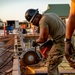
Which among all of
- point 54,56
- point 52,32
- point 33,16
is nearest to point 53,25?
point 52,32

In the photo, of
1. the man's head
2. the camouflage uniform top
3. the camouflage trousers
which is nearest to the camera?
the camouflage uniform top

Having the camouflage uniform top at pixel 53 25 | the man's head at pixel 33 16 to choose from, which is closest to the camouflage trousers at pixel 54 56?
the camouflage uniform top at pixel 53 25

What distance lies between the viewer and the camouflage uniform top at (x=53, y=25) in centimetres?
582

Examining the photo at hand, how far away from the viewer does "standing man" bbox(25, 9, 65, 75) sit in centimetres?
585

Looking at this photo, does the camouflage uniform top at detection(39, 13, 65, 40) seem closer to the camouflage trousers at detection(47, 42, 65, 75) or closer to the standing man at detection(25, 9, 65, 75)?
the standing man at detection(25, 9, 65, 75)

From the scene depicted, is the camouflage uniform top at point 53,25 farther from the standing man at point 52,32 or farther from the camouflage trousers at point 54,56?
the camouflage trousers at point 54,56

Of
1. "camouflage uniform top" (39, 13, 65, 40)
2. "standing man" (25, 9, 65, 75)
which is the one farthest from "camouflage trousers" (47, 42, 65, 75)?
"camouflage uniform top" (39, 13, 65, 40)

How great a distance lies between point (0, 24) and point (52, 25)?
47.8 metres

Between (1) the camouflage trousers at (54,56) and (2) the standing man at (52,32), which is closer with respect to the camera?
(2) the standing man at (52,32)

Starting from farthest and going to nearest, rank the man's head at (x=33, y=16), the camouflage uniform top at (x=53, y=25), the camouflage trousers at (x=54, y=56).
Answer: the camouflage trousers at (x=54, y=56), the man's head at (x=33, y=16), the camouflage uniform top at (x=53, y=25)

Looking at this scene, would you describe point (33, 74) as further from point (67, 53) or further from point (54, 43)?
point (67, 53)

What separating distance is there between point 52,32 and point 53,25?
0.17 metres

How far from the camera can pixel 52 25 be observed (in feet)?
19.6

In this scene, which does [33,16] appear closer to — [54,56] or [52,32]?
[52,32]
